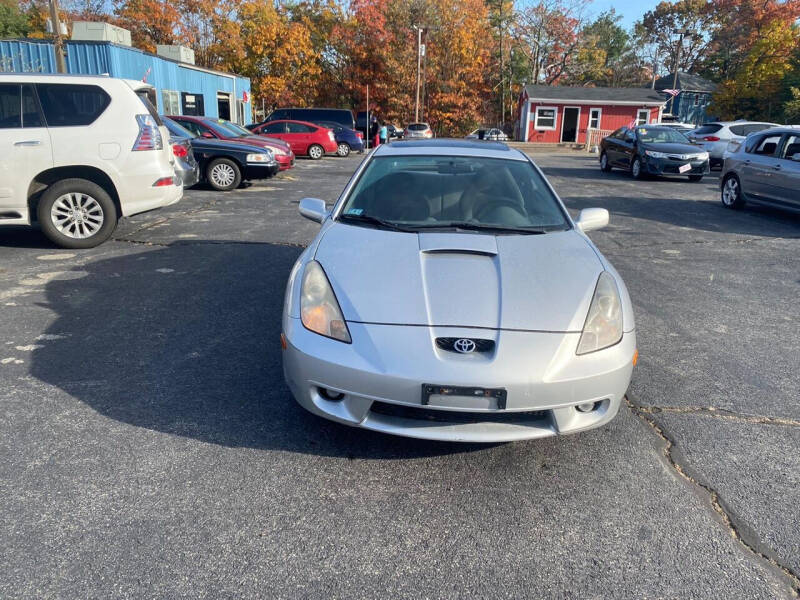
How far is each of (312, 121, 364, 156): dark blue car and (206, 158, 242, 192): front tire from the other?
42.2ft

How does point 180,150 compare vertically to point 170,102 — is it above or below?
below

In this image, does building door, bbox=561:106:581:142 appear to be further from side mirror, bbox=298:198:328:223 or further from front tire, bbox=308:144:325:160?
side mirror, bbox=298:198:328:223

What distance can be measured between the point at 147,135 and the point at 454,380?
6.12 m

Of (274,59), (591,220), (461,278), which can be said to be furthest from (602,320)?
(274,59)

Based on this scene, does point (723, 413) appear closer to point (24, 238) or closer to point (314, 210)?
point (314, 210)

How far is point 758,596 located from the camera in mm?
2145

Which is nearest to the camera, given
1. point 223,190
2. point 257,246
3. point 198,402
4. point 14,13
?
point 198,402

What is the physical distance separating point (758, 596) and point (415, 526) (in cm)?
127

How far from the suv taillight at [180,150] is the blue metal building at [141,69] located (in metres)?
10.0

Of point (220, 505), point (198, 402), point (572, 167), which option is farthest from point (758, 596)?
point (572, 167)

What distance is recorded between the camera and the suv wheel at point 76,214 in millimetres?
6930

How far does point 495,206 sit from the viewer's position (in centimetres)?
399

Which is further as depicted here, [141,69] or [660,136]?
[141,69]

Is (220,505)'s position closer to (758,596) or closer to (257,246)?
(758,596)
